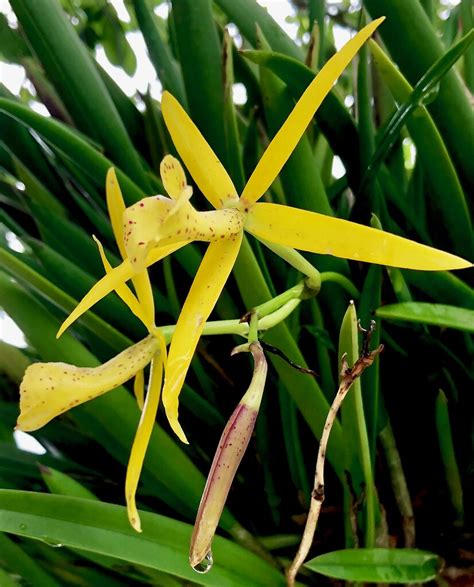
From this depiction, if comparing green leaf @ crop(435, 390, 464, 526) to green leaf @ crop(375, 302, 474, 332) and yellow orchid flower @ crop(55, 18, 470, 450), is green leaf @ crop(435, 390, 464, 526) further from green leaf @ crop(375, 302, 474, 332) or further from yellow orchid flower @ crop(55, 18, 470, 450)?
yellow orchid flower @ crop(55, 18, 470, 450)

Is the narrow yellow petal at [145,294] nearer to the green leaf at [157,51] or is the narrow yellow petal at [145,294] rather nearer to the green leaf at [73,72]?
the green leaf at [73,72]

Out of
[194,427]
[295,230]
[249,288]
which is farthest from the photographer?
[194,427]

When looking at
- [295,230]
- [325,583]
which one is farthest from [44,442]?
[295,230]

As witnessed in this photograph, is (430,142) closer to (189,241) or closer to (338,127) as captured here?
(338,127)

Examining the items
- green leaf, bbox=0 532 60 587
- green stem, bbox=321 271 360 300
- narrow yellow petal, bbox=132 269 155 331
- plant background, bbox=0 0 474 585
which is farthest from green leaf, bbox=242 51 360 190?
green leaf, bbox=0 532 60 587

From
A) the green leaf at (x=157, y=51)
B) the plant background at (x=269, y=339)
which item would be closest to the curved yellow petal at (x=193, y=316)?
the plant background at (x=269, y=339)

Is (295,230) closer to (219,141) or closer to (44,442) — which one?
(219,141)
